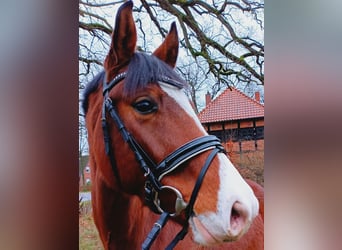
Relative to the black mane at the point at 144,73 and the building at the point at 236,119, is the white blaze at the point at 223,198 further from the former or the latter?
the building at the point at 236,119

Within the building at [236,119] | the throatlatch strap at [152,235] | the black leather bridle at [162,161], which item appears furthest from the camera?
the building at [236,119]

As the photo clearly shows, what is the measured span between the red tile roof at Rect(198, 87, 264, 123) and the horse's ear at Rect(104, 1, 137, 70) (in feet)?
1.21

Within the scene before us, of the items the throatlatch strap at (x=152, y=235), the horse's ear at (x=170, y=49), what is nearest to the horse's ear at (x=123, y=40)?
the horse's ear at (x=170, y=49)

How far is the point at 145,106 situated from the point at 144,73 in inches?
4.2

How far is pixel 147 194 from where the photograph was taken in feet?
4.32

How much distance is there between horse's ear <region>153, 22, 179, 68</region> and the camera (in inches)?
57.1

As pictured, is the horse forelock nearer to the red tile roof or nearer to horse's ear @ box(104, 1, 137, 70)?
horse's ear @ box(104, 1, 137, 70)

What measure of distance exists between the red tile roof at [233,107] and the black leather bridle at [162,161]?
8.9 inches

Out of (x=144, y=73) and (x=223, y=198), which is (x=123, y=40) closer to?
(x=144, y=73)

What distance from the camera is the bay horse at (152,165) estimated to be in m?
1.27

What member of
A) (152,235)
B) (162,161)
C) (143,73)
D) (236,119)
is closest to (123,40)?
(143,73)

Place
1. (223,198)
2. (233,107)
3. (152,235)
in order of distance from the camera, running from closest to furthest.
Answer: (223,198) → (152,235) → (233,107)

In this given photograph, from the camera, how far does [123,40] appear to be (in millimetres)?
1356

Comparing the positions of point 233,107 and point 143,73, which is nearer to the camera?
point 143,73
